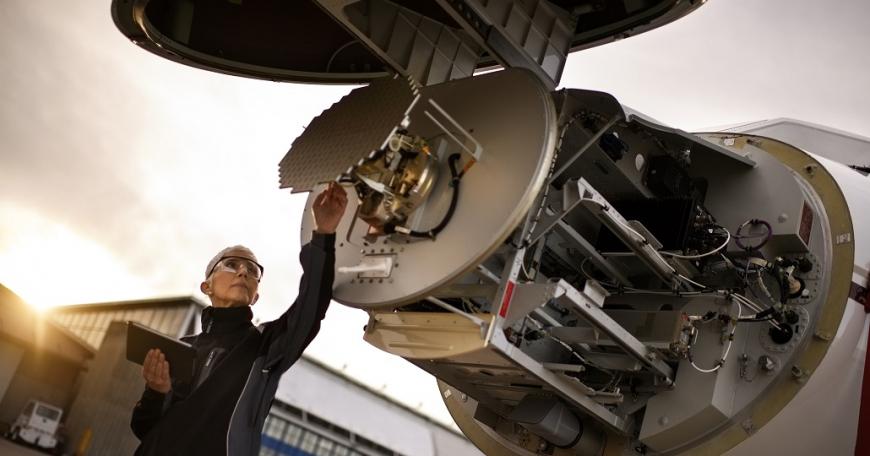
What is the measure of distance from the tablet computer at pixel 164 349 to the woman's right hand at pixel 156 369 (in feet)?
0.08

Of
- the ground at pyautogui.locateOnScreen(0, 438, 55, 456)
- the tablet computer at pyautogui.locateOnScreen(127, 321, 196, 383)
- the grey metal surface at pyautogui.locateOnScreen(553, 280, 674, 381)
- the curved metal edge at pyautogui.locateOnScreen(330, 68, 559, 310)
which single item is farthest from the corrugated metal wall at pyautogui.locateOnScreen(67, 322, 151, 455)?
the curved metal edge at pyautogui.locateOnScreen(330, 68, 559, 310)

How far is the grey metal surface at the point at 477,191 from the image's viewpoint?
313cm

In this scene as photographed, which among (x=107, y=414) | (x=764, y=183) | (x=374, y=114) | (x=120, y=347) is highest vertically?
(x=764, y=183)

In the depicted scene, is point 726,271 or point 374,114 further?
point 726,271

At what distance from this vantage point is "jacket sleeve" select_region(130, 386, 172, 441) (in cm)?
314

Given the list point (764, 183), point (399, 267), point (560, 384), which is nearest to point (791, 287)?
point (764, 183)

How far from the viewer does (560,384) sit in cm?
379

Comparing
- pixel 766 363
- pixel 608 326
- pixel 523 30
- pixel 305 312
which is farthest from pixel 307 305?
pixel 766 363

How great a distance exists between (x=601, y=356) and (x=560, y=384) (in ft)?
1.84

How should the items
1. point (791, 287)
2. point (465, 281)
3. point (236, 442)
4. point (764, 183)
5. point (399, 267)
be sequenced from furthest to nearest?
point (764, 183)
point (791, 287)
point (465, 281)
point (399, 267)
point (236, 442)

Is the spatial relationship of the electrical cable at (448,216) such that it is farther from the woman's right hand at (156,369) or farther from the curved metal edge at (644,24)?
the curved metal edge at (644,24)

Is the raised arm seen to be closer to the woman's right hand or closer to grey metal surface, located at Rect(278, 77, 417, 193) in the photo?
grey metal surface, located at Rect(278, 77, 417, 193)

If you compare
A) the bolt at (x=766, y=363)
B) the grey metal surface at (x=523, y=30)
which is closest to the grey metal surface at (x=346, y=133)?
the grey metal surface at (x=523, y=30)

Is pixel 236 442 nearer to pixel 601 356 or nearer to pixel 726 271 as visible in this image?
pixel 601 356
